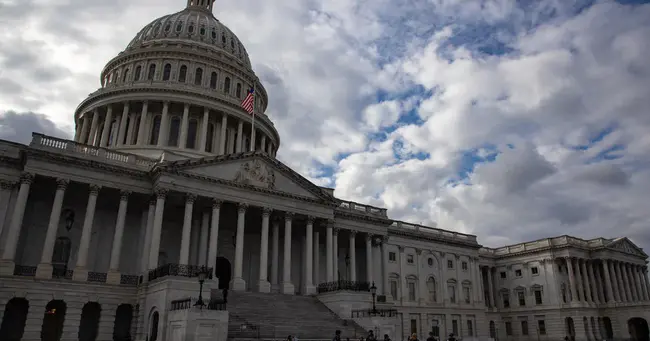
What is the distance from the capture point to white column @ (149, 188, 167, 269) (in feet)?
117

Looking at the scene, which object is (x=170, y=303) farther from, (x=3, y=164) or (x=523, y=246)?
(x=523, y=246)

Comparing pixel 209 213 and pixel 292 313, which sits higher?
pixel 209 213

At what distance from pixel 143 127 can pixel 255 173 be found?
64.0 feet

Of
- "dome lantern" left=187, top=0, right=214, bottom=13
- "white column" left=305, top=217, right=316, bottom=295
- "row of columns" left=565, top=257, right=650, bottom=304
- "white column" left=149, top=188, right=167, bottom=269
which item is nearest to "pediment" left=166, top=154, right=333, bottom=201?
"white column" left=149, top=188, right=167, bottom=269

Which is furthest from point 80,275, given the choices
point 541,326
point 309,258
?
point 541,326

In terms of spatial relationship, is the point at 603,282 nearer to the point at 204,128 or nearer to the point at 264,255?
the point at 264,255

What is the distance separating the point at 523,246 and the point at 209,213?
5305 centimetres

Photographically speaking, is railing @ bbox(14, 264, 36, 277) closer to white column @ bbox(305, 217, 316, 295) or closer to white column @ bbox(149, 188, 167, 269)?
white column @ bbox(149, 188, 167, 269)

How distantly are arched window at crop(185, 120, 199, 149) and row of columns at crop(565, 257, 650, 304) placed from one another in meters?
54.6

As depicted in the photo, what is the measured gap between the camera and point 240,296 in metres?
36.1

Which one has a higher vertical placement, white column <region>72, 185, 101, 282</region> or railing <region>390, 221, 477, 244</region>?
railing <region>390, 221, 477, 244</region>

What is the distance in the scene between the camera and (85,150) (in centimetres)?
3903

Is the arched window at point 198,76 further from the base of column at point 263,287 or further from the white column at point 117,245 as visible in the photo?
the base of column at point 263,287

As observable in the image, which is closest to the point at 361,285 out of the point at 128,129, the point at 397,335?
the point at 397,335
